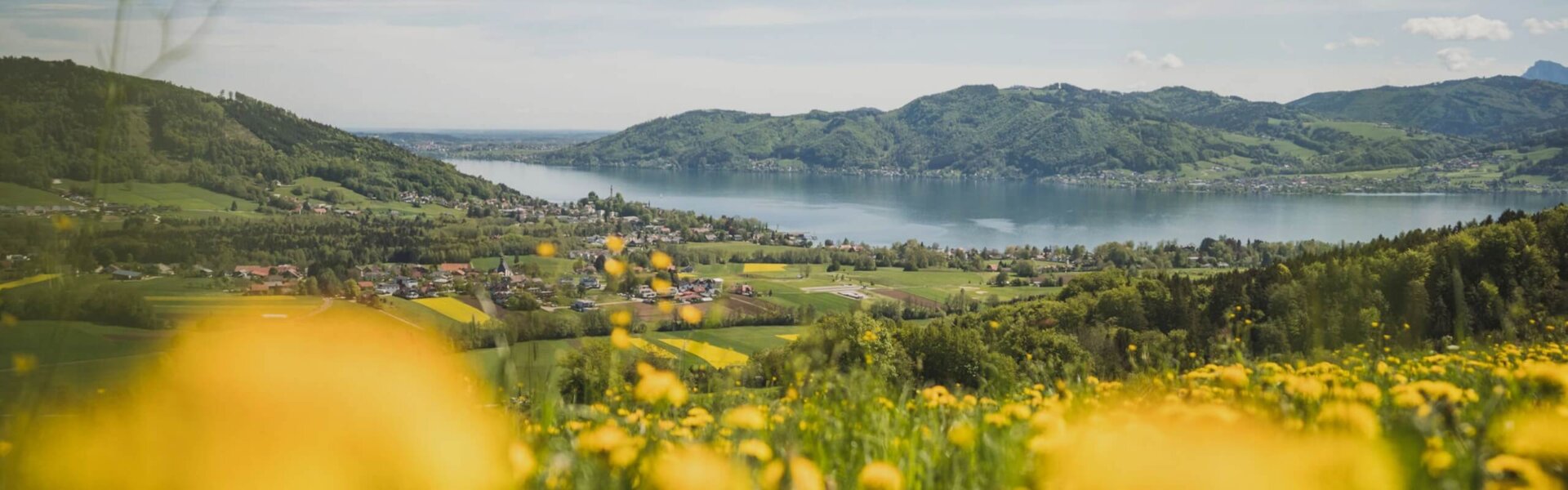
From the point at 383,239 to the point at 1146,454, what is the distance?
234ft

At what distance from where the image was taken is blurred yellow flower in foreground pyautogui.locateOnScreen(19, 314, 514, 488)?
167 centimetres

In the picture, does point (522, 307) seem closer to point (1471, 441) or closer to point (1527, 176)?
point (1471, 441)

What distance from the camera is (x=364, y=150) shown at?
12056cm

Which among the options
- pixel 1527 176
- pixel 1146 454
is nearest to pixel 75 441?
pixel 1146 454

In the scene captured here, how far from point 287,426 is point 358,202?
Result: 103129 millimetres

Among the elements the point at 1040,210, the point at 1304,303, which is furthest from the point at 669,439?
the point at 1040,210

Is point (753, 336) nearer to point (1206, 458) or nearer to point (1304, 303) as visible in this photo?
point (1304, 303)

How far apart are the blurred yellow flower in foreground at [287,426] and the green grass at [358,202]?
94.2 metres

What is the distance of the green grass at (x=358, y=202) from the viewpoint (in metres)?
90.6

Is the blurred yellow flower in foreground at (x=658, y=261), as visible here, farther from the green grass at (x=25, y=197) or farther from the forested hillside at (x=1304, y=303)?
the forested hillside at (x=1304, y=303)

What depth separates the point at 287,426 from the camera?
185 cm

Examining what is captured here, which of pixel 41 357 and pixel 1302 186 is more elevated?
pixel 41 357

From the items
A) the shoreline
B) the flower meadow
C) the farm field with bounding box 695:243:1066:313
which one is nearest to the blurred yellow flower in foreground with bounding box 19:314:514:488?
the flower meadow

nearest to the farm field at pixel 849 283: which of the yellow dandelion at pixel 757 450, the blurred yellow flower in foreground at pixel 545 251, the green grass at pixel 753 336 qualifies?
the green grass at pixel 753 336
